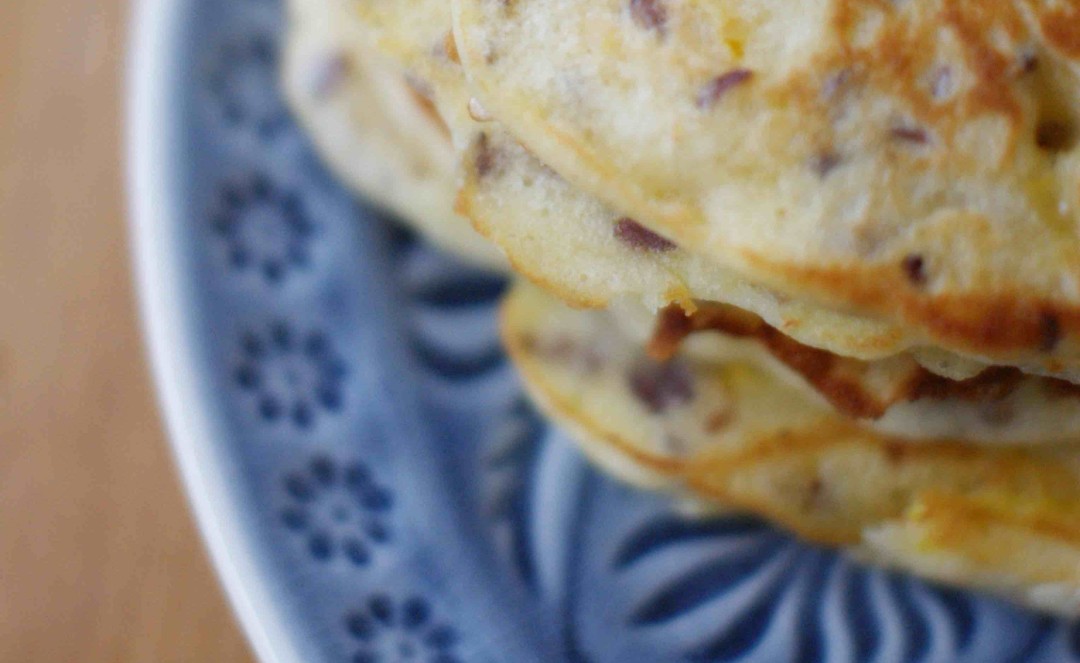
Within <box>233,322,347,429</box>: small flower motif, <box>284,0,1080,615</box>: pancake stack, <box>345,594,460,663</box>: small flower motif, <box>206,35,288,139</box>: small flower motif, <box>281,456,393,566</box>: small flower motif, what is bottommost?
<box>345,594,460,663</box>: small flower motif

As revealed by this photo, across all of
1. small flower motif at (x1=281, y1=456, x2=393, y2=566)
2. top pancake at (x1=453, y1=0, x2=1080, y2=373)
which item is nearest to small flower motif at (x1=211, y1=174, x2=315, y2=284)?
small flower motif at (x1=281, y1=456, x2=393, y2=566)

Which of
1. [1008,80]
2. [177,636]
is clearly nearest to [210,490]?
[177,636]

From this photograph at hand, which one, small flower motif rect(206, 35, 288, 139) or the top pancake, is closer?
the top pancake

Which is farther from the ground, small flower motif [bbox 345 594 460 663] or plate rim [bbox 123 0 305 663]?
plate rim [bbox 123 0 305 663]

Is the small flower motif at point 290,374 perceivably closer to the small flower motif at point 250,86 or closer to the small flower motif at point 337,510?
the small flower motif at point 337,510

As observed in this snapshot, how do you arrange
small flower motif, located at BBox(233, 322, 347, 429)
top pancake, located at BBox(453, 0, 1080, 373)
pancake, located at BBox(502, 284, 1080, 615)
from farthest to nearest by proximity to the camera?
small flower motif, located at BBox(233, 322, 347, 429)
pancake, located at BBox(502, 284, 1080, 615)
top pancake, located at BBox(453, 0, 1080, 373)

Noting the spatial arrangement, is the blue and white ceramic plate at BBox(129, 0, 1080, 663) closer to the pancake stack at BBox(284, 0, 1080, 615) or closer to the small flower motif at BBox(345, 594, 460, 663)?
the small flower motif at BBox(345, 594, 460, 663)

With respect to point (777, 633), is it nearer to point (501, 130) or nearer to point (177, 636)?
point (501, 130)

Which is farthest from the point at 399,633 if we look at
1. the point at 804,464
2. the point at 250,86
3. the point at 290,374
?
the point at 250,86

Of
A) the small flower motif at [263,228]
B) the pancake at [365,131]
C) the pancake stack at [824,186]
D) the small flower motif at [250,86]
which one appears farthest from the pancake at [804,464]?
the small flower motif at [250,86]
